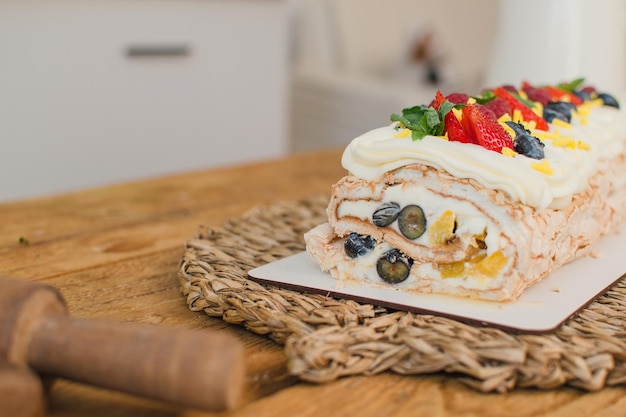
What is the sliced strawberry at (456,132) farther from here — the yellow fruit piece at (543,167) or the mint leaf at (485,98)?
the mint leaf at (485,98)

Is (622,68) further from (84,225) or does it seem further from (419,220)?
(84,225)

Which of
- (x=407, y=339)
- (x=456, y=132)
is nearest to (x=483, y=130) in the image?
(x=456, y=132)

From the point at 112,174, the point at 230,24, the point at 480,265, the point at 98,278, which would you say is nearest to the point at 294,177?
the point at 98,278

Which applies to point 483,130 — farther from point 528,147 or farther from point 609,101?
point 609,101

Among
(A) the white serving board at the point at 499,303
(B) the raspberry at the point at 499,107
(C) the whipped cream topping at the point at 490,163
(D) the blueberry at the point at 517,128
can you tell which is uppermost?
(B) the raspberry at the point at 499,107

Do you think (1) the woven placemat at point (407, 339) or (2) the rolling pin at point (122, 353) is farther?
(1) the woven placemat at point (407, 339)

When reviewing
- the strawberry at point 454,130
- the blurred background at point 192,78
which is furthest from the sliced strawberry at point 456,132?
the blurred background at point 192,78
